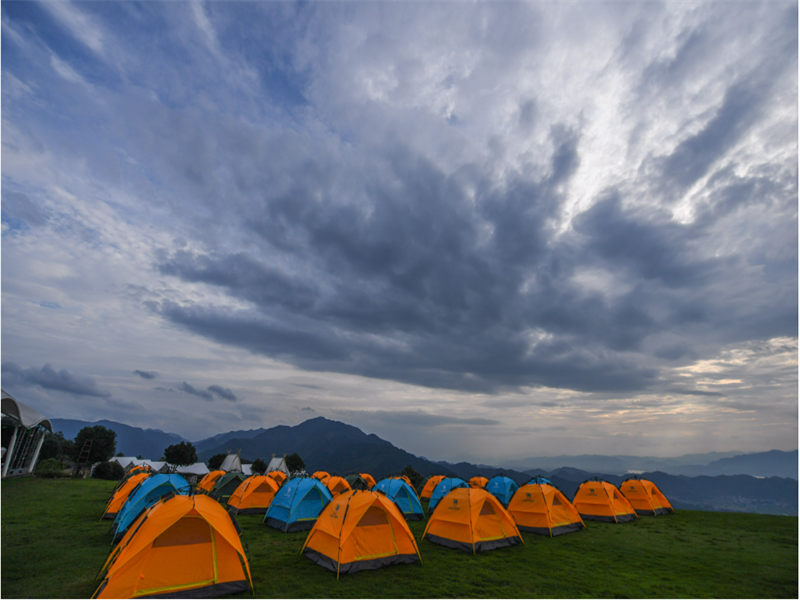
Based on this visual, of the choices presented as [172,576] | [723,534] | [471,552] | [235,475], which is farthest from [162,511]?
[723,534]

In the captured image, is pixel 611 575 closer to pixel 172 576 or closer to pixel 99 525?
pixel 172 576

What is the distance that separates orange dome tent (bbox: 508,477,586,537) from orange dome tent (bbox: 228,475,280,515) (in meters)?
14.4

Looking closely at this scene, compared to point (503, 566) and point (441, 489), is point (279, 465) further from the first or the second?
point (503, 566)

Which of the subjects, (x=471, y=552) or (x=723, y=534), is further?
(x=723, y=534)

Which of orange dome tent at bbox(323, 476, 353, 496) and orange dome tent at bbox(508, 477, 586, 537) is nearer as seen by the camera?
orange dome tent at bbox(508, 477, 586, 537)

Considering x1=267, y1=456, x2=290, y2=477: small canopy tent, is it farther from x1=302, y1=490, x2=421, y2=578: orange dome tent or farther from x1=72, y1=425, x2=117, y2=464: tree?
x1=302, y1=490, x2=421, y2=578: orange dome tent

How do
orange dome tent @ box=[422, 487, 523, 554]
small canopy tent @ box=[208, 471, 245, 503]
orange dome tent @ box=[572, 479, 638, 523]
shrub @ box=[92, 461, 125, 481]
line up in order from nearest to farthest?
1. orange dome tent @ box=[422, 487, 523, 554]
2. orange dome tent @ box=[572, 479, 638, 523]
3. small canopy tent @ box=[208, 471, 245, 503]
4. shrub @ box=[92, 461, 125, 481]

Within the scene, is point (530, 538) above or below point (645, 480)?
below

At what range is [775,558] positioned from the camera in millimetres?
13203

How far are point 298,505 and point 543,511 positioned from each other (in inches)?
470

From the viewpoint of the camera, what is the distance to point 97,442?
55312mm

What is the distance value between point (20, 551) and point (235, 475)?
14895 mm

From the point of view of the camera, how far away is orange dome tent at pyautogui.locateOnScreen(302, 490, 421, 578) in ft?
36.8

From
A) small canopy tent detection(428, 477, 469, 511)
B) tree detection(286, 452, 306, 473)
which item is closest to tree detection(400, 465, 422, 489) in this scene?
small canopy tent detection(428, 477, 469, 511)
